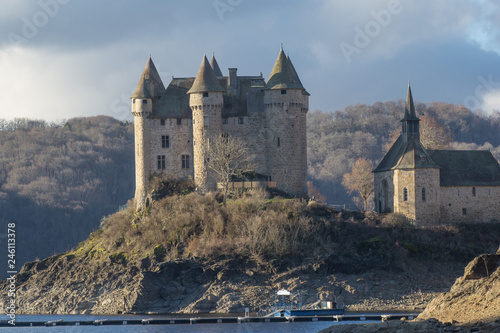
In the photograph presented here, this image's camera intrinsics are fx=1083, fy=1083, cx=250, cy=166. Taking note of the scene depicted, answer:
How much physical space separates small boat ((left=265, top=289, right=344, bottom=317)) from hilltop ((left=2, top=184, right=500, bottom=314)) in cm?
109

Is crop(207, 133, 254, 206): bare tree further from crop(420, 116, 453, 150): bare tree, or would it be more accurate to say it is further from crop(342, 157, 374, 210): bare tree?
crop(420, 116, 453, 150): bare tree

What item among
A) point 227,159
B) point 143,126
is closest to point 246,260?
point 227,159

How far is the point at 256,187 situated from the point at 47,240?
173ft

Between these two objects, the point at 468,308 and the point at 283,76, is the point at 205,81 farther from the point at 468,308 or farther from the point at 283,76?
the point at 468,308

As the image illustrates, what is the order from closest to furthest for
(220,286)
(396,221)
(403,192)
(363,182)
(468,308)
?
(468,308), (220,286), (396,221), (403,192), (363,182)

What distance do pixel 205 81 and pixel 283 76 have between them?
5894 mm

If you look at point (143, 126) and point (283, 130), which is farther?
point (143, 126)

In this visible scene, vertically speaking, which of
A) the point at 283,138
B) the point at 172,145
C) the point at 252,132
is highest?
the point at 252,132

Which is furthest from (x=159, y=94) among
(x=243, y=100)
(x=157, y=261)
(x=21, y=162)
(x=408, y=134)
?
(x=21, y=162)

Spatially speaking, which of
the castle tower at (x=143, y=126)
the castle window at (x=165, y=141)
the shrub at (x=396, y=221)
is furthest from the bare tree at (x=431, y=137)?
the castle tower at (x=143, y=126)

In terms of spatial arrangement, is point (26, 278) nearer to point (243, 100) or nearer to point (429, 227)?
point (243, 100)

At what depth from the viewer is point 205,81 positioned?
81.7 metres

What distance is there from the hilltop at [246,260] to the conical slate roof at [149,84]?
290 inches

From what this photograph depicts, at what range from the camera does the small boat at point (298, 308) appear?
224 feet
